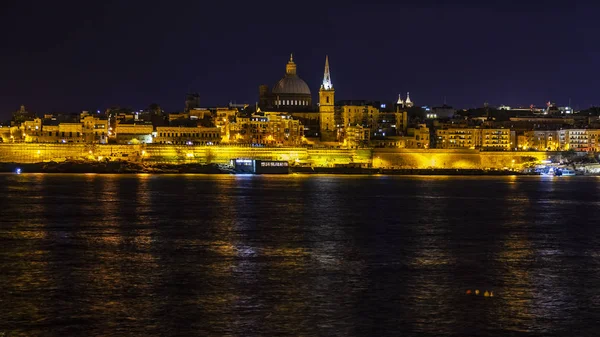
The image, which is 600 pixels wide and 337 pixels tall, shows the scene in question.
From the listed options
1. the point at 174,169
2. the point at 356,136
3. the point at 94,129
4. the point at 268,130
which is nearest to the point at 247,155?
the point at 268,130

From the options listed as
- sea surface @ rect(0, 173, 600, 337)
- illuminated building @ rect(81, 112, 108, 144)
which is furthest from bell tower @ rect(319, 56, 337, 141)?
sea surface @ rect(0, 173, 600, 337)

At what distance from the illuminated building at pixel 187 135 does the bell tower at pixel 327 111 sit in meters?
10.8

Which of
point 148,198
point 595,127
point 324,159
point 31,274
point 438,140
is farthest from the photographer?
point 595,127

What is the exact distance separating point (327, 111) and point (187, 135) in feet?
48.0

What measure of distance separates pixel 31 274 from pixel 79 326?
14.7 ft

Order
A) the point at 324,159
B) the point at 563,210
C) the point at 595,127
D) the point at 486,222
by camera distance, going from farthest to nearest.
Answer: the point at 595,127
the point at 324,159
the point at 563,210
the point at 486,222

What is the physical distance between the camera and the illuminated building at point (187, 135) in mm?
91688

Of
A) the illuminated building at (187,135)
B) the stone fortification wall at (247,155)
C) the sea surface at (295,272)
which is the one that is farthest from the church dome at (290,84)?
the sea surface at (295,272)

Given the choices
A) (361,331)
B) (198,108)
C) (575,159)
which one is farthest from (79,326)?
(198,108)

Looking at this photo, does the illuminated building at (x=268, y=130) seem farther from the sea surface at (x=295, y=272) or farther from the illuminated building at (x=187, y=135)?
the sea surface at (x=295, y=272)

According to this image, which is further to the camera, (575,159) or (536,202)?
(575,159)

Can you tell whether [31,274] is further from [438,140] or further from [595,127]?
[595,127]

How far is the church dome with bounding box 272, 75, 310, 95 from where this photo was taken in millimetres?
98750

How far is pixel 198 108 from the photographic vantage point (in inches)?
4126
